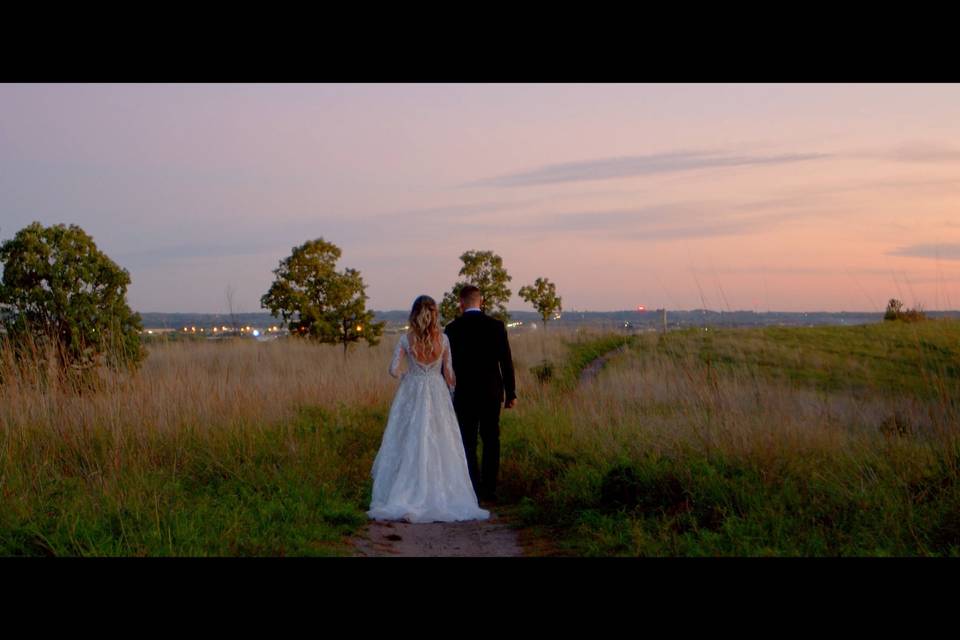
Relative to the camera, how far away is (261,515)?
A: 318 inches

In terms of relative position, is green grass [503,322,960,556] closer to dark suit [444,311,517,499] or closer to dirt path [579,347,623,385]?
dark suit [444,311,517,499]

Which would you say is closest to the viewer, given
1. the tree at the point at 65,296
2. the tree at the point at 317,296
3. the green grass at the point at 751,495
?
the green grass at the point at 751,495

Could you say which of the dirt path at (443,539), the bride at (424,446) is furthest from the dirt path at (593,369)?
the dirt path at (443,539)

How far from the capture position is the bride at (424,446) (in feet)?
31.0

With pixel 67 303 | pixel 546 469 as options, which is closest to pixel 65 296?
pixel 67 303

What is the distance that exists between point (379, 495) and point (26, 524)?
3.68m

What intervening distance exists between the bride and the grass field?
0.47m

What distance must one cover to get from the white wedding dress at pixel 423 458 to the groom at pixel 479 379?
1.06ft

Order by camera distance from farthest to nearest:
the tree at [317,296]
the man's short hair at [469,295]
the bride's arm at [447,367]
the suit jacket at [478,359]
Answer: the tree at [317,296], the man's short hair at [469,295], the suit jacket at [478,359], the bride's arm at [447,367]

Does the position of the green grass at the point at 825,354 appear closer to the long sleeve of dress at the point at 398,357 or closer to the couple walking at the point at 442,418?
the couple walking at the point at 442,418

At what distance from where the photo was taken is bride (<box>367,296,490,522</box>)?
31.0ft
